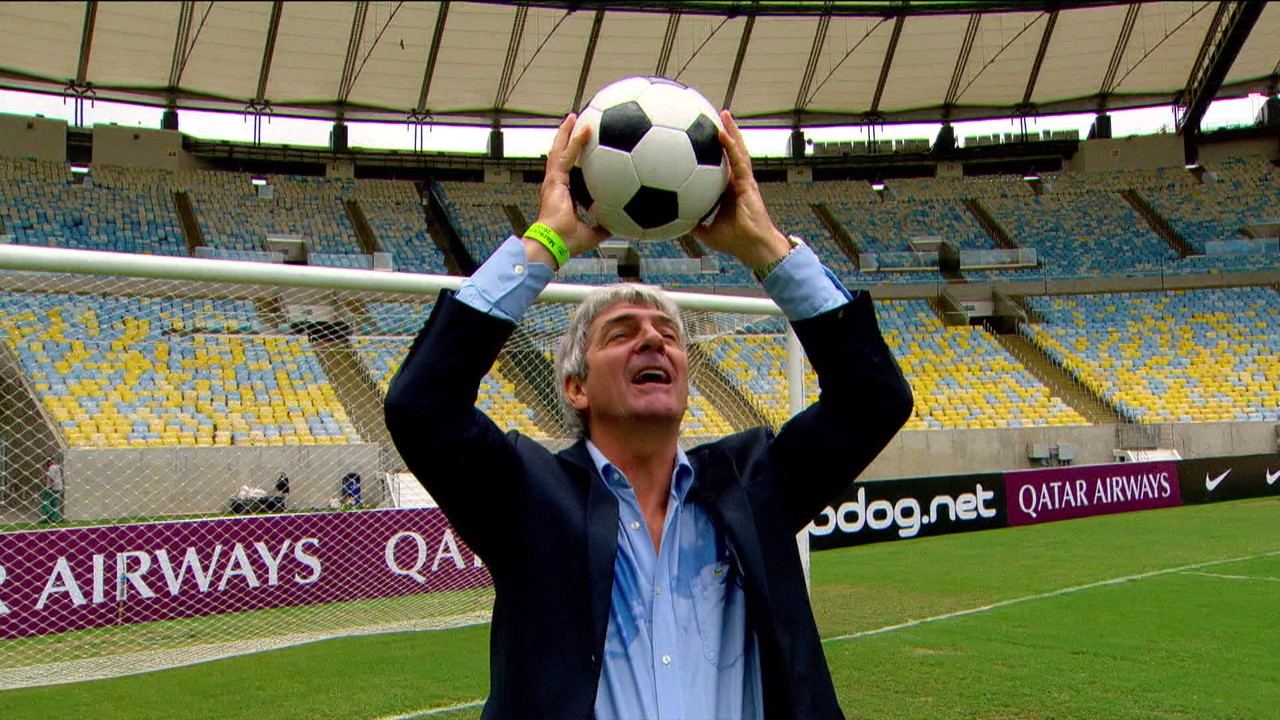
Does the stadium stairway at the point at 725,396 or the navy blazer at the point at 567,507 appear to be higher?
the stadium stairway at the point at 725,396

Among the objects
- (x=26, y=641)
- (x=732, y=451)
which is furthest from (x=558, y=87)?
(x=732, y=451)

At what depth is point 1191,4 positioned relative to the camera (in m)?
28.3

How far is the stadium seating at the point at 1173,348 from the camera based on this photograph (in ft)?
76.4

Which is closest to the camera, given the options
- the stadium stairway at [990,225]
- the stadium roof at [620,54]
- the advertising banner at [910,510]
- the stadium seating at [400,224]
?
the advertising banner at [910,510]

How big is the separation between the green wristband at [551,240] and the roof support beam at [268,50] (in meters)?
26.7

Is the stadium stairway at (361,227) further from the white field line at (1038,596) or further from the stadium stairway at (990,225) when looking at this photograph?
the white field line at (1038,596)

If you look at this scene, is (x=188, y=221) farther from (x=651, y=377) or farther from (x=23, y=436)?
(x=651, y=377)

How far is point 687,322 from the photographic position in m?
8.77

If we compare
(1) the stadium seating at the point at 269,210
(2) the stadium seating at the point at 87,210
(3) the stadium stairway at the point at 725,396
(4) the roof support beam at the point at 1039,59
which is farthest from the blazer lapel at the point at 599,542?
(4) the roof support beam at the point at 1039,59

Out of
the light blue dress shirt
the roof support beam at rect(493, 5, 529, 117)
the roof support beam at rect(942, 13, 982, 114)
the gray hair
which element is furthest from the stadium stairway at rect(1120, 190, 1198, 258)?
the light blue dress shirt

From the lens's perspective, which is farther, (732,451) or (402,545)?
(402,545)

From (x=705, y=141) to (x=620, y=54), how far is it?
27.9m

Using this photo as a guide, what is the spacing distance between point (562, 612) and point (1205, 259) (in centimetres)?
3312

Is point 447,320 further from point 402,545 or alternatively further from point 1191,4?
point 1191,4
